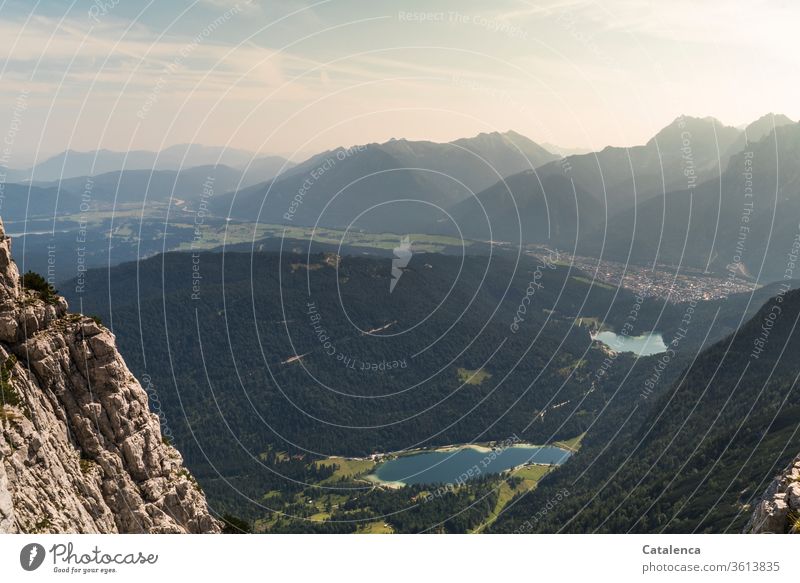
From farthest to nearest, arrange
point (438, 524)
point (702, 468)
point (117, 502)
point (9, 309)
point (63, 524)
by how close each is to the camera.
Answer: point (438, 524) → point (702, 468) → point (117, 502) → point (9, 309) → point (63, 524)

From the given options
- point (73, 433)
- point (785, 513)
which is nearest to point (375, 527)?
point (73, 433)

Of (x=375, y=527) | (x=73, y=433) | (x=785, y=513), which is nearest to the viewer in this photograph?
(x=785, y=513)

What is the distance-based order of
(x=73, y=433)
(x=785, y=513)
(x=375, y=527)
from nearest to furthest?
(x=785, y=513)
(x=73, y=433)
(x=375, y=527)

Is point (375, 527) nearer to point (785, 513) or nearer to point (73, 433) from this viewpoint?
point (73, 433)

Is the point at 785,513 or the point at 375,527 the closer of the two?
the point at 785,513

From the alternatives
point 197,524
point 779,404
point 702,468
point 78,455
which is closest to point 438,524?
point 702,468

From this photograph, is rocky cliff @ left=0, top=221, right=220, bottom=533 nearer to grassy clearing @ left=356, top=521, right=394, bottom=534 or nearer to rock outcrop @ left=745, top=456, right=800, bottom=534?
rock outcrop @ left=745, top=456, right=800, bottom=534

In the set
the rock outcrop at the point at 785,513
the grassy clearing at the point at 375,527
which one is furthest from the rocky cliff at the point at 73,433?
the grassy clearing at the point at 375,527

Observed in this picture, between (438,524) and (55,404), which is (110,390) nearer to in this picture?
(55,404)
